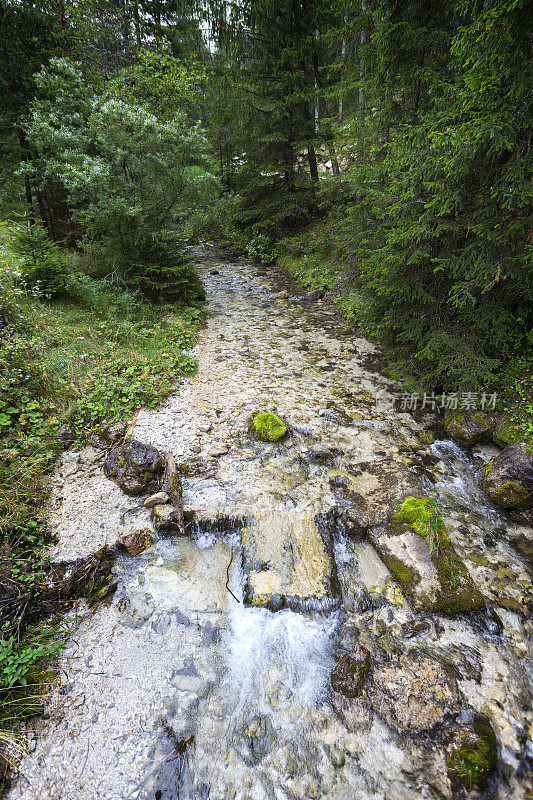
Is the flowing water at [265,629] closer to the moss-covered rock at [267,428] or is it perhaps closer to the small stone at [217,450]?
the small stone at [217,450]

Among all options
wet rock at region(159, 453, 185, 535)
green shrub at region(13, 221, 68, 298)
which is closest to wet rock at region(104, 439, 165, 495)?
wet rock at region(159, 453, 185, 535)

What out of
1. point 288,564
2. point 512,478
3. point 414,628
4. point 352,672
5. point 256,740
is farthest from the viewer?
point 512,478

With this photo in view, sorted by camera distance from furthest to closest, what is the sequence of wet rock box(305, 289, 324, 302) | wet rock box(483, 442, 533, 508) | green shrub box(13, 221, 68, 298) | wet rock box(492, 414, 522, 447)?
wet rock box(305, 289, 324, 302)
green shrub box(13, 221, 68, 298)
wet rock box(492, 414, 522, 447)
wet rock box(483, 442, 533, 508)

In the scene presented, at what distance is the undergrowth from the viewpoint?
131 inches

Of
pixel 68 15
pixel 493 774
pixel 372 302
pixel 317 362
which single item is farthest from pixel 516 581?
pixel 68 15

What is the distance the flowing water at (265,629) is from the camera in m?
2.81

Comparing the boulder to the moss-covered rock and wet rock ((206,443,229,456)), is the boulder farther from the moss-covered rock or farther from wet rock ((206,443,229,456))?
wet rock ((206,443,229,456))

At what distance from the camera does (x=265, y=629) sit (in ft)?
12.4

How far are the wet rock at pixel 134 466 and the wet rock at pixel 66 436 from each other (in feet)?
2.56

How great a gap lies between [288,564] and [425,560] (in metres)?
1.71

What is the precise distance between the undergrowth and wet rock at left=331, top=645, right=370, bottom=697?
290 cm

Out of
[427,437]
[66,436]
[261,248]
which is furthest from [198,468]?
[261,248]

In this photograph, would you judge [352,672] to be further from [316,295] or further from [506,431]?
[316,295]

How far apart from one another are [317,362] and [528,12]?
610cm
